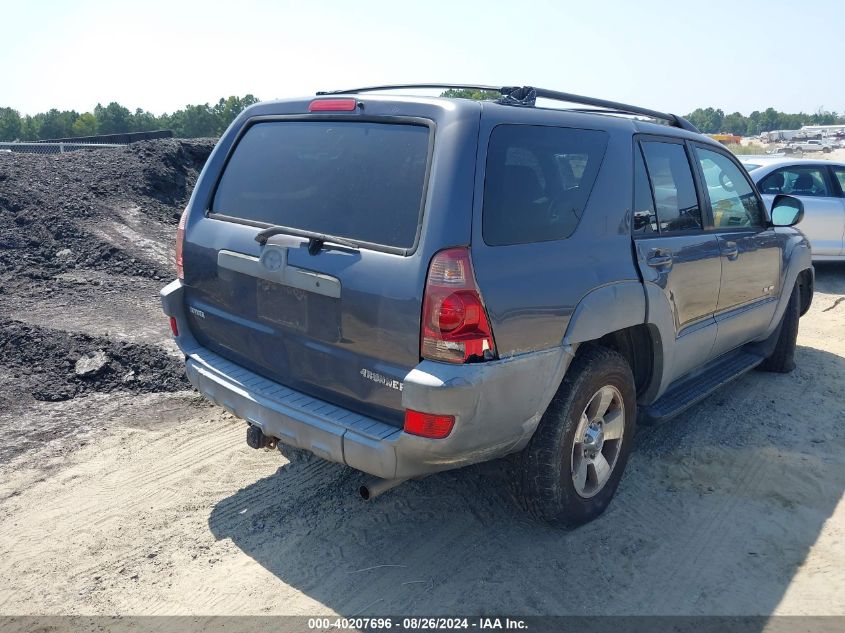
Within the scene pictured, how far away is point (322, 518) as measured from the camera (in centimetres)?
365

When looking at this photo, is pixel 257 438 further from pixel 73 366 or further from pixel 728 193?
pixel 728 193

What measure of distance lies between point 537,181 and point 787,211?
3067mm

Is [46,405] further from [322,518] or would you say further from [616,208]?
[616,208]

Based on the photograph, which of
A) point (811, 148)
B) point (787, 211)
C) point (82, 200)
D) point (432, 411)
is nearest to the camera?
point (432, 411)

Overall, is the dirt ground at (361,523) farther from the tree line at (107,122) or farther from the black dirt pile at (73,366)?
the tree line at (107,122)

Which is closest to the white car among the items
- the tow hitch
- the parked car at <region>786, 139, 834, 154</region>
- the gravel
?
the parked car at <region>786, 139, 834, 154</region>

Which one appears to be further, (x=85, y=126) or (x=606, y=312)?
(x=85, y=126)

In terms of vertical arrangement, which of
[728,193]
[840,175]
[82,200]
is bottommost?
[82,200]

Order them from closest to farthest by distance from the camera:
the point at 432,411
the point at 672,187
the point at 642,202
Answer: the point at 432,411, the point at 642,202, the point at 672,187

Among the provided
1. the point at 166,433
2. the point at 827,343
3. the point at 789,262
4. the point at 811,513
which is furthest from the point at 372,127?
the point at 827,343

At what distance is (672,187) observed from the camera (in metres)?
4.14

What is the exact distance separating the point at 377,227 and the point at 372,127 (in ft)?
1.65

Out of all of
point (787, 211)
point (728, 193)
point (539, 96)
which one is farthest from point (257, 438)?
point (787, 211)

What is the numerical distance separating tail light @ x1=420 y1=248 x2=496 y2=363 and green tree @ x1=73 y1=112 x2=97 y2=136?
3864 inches
